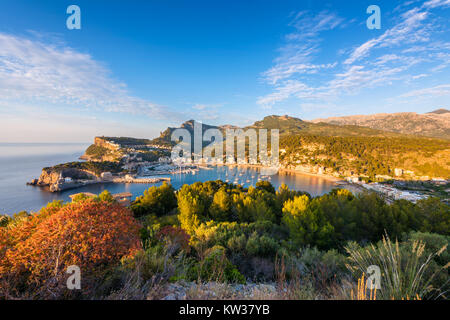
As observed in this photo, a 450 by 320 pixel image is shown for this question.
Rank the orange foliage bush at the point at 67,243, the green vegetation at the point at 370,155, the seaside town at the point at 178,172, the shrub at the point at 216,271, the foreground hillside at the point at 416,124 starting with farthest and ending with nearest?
the foreground hillside at the point at 416,124 < the green vegetation at the point at 370,155 < the seaside town at the point at 178,172 < the shrub at the point at 216,271 < the orange foliage bush at the point at 67,243

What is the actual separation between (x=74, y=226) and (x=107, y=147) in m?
120

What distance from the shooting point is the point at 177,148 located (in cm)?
11762

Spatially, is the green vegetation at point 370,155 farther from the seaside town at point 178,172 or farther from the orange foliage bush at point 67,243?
the orange foliage bush at point 67,243

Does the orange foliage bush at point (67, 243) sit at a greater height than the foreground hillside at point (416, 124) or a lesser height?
lesser

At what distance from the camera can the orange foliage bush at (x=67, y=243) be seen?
113 inches

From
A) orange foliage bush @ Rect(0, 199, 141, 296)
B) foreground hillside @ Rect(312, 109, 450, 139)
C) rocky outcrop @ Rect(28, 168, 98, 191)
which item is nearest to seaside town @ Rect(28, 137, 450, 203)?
rocky outcrop @ Rect(28, 168, 98, 191)

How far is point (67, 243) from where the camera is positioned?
3158 mm

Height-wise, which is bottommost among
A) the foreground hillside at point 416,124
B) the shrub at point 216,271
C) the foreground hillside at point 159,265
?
the shrub at point 216,271

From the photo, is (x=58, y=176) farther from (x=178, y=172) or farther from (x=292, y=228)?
(x=292, y=228)

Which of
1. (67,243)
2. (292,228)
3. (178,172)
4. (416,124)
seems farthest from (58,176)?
(416,124)

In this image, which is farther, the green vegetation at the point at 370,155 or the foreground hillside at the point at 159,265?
the green vegetation at the point at 370,155

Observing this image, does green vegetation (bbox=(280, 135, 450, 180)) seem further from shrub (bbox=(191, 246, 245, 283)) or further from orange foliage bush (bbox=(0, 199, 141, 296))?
orange foliage bush (bbox=(0, 199, 141, 296))

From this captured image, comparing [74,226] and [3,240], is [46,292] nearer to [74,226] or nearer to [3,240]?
[74,226]

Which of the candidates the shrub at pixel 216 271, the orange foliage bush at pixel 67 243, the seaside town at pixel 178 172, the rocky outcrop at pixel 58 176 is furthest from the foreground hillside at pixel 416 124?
the rocky outcrop at pixel 58 176
